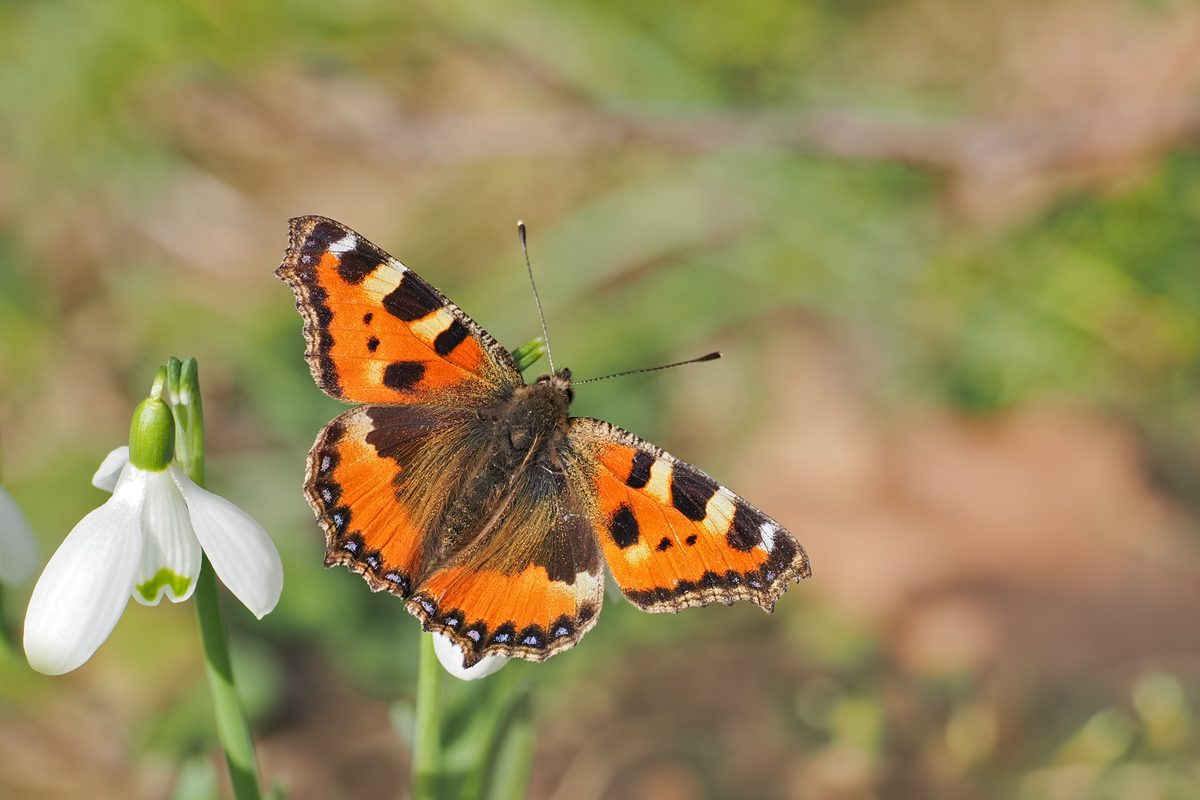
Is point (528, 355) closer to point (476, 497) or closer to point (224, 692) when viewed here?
point (476, 497)

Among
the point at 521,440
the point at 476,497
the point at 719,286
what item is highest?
the point at 719,286

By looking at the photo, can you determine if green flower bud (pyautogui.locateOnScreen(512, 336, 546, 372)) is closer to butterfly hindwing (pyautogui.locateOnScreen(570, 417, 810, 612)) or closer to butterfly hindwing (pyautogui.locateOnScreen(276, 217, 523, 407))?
butterfly hindwing (pyautogui.locateOnScreen(276, 217, 523, 407))

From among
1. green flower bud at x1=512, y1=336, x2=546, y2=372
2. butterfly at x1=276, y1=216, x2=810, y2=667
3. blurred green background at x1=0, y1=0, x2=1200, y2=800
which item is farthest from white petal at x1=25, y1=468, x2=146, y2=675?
blurred green background at x1=0, y1=0, x2=1200, y2=800

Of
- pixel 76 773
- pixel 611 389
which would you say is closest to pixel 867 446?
pixel 611 389

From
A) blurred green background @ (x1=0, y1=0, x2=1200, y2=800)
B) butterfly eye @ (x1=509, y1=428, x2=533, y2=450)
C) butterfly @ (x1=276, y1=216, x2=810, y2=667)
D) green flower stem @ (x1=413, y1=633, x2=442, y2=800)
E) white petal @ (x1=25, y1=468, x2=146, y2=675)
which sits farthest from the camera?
blurred green background @ (x1=0, y1=0, x2=1200, y2=800)

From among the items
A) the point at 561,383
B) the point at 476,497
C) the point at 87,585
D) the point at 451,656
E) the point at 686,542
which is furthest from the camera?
the point at 561,383

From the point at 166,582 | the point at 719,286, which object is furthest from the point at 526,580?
the point at 719,286

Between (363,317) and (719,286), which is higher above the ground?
(719,286)
